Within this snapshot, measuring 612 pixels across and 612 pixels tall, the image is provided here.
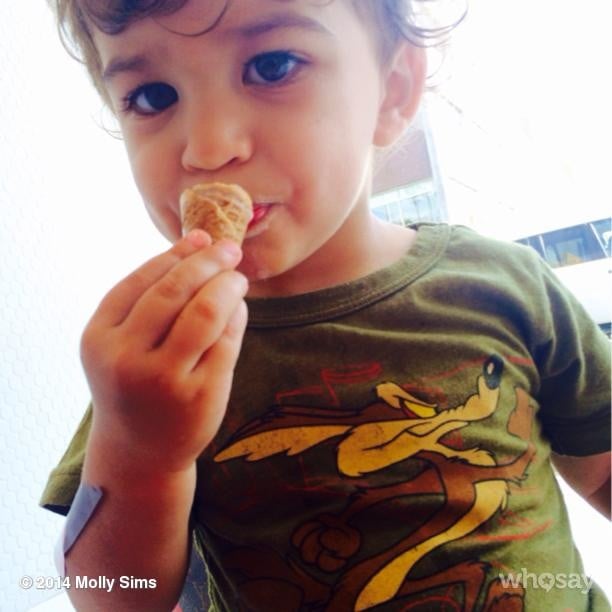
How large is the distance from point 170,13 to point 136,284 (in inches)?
10.3

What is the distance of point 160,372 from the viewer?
39 cm

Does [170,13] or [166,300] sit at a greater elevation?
[170,13]

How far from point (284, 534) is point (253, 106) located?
1.42 feet

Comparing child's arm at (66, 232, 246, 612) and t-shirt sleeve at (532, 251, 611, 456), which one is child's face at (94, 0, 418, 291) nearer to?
child's arm at (66, 232, 246, 612)

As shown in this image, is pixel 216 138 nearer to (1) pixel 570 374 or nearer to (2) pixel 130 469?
(2) pixel 130 469

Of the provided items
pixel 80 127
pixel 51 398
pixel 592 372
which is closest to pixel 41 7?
pixel 80 127

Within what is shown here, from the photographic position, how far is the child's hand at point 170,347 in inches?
15.6

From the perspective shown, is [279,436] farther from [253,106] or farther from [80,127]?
[80,127]

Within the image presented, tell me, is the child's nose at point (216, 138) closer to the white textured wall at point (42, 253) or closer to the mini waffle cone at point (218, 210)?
the mini waffle cone at point (218, 210)

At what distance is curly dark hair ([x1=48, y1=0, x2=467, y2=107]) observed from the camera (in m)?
0.52

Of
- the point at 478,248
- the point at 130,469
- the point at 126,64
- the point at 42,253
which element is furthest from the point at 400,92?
the point at 42,253

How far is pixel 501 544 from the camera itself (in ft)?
1.90

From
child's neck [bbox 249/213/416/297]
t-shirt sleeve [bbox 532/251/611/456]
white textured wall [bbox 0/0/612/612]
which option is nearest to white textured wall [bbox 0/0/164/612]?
white textured wall [bbox 0/0/612/612]

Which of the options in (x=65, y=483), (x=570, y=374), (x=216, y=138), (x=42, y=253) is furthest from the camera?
(x=42, y=253)
